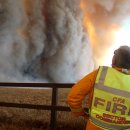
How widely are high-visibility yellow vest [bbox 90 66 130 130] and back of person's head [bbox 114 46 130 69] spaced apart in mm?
94

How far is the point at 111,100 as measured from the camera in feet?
11.4

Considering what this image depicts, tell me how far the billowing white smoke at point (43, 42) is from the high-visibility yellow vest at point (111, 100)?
20440 millimetres

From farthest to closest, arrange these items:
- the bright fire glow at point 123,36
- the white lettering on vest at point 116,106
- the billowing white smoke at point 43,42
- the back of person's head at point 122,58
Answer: the billowing white smoke at point 43,42, the bright fire glow at point 123,36, the back of person's head at point 122,58, the white lettering on vest at point 116,106

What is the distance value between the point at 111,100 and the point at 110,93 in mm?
71

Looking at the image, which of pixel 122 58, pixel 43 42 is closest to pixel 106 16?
pixel 43 42

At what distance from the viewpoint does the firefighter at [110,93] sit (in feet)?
11.4

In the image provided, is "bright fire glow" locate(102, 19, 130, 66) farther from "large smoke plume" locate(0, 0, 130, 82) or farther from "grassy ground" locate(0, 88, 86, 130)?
"grassy ground" locate(0, 88, 86, 130)

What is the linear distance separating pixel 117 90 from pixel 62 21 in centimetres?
2157

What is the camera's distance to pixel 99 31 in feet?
74.9

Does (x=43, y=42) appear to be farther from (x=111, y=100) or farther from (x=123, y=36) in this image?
(x=111, y=100)

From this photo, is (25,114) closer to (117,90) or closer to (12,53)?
(117,90)

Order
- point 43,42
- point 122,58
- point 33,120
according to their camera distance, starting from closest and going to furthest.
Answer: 1. point 122,58
2. point 33,120
3. point 43,42

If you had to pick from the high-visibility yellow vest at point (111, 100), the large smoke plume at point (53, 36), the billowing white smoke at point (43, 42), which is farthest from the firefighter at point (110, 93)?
the billowing white smoke at point (43, 42)

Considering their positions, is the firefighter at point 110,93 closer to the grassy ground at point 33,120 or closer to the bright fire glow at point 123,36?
the grassy ground at point 33,120
